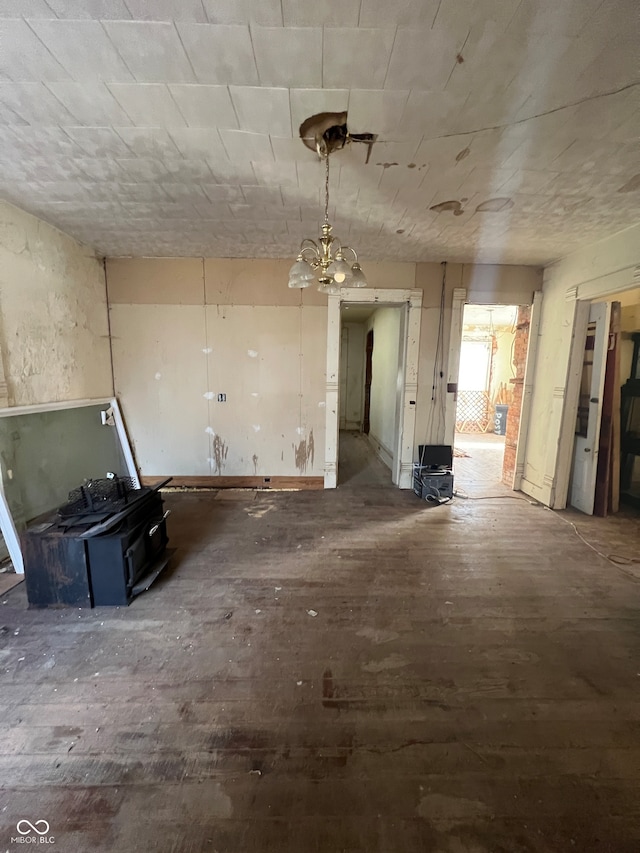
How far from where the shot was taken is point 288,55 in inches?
54.7

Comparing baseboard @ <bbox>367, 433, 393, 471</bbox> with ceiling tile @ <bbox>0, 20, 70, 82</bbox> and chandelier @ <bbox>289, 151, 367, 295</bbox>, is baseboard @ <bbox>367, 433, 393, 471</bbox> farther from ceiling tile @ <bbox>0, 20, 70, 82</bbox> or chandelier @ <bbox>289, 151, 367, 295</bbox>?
ceiling tile @ <bbox>0, 20, 70, 82</bbox>

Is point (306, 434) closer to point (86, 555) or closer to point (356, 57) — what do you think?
point (86, 555)

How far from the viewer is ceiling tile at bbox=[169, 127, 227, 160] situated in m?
1.84

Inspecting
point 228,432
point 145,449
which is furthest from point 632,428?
point 145,449

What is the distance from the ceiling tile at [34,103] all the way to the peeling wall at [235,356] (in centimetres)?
227

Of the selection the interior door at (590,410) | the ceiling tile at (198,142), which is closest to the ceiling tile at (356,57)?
the ceiling tile at (198,142)

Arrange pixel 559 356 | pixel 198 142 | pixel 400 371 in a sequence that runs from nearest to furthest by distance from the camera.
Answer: pixel 198 142 < pixel 559 356 < pixel 400 371

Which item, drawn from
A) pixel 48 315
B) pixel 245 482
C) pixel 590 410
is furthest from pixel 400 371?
pixel 48 315

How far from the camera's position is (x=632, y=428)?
13.0ft

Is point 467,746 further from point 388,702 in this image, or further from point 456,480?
point 456,480

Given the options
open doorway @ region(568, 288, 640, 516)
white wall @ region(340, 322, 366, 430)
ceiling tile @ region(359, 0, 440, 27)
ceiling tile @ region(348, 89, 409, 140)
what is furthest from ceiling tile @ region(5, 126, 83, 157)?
white wall @ region(340, 322, 366, 430)

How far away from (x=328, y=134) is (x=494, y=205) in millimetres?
1530

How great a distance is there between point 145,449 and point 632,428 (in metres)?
6.01

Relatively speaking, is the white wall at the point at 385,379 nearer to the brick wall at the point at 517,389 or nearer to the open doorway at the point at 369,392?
the open doorway at the point at 369,392
